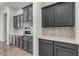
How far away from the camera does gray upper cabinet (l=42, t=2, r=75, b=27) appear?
→ 258 centimetres

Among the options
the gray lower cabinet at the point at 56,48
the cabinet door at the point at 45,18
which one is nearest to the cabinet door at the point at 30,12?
the cabinet door at the point at 45,18

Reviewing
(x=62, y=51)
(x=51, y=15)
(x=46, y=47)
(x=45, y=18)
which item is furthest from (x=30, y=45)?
(x=62, y=51)

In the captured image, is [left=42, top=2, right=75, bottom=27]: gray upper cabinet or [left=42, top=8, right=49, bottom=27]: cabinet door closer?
[left=42, top=2, right=75, bottom=27]: gray upper cabinet

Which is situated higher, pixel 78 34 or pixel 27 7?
pixel 27 7

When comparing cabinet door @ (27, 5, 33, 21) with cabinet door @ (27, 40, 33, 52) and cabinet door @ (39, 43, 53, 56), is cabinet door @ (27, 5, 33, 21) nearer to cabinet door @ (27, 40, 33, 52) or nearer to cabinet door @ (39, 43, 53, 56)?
cabinet door @ (27, 40, 33, 52)

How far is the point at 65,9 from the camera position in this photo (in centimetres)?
278

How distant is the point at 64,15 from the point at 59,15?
0.69 feet

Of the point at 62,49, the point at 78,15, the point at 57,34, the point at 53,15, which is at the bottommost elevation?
the point at 62,49

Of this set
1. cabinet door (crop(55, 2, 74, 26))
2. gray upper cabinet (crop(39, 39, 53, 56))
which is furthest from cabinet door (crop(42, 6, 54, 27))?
gray upper cabinet (crop(39, 39, 53, 56))

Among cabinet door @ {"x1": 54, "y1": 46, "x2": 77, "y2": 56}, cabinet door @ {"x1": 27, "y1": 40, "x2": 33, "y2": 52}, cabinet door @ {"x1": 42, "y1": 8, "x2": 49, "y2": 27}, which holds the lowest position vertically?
cabinet door @ {"x1": 27, "y1": 40, "x2": 33, "y2": 52}

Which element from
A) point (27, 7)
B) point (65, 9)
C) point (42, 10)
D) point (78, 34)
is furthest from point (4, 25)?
point (78, 34)

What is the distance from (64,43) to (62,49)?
0.49ft

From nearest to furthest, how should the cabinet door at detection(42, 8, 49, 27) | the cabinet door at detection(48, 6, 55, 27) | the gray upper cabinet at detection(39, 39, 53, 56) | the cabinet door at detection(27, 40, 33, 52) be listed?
the gray upper cabinet at detection(39, 39, 53, 56) → the cabinet door at detection(48, 6, 55, 27) → the cabinet door at detection(42, 8, 49, 27) → the cabinet door at detection(27, 40, 33, 52)

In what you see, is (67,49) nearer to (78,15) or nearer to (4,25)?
(78,15)
